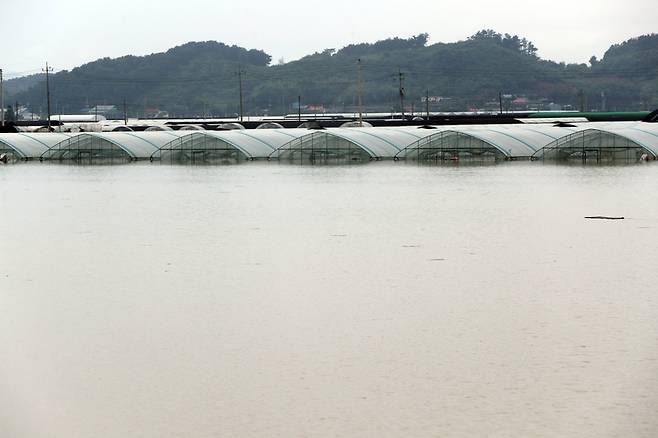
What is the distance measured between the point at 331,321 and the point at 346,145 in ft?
110

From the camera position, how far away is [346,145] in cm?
4653

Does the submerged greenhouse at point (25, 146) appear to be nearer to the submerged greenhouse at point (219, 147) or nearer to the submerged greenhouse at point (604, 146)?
the submerged greenhouse at point (219, 147)

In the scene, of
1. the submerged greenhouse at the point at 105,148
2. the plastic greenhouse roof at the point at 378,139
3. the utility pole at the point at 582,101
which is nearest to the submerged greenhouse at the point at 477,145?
the plastic greenhouse roof at the point at 378,139

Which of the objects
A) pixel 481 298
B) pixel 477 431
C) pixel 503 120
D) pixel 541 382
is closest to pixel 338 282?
pixel 481 298

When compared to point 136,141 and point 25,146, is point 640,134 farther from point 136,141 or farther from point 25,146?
point 25,146

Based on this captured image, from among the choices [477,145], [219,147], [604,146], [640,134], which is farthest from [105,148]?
[640,134]

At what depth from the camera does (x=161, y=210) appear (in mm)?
27250

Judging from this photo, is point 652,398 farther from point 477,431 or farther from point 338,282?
point 338,282

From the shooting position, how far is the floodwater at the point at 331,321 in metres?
9.58

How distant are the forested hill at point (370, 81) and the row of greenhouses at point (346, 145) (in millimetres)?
82376

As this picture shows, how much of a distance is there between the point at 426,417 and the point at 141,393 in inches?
110

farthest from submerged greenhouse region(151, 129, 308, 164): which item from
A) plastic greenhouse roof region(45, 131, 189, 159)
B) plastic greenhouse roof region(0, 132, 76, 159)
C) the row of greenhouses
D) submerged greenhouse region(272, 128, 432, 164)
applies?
plastic greenhouse roof region(0, 132, 76, 159)

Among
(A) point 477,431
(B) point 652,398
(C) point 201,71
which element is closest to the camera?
(A) point 477,431

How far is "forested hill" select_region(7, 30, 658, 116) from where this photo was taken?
141 metres
